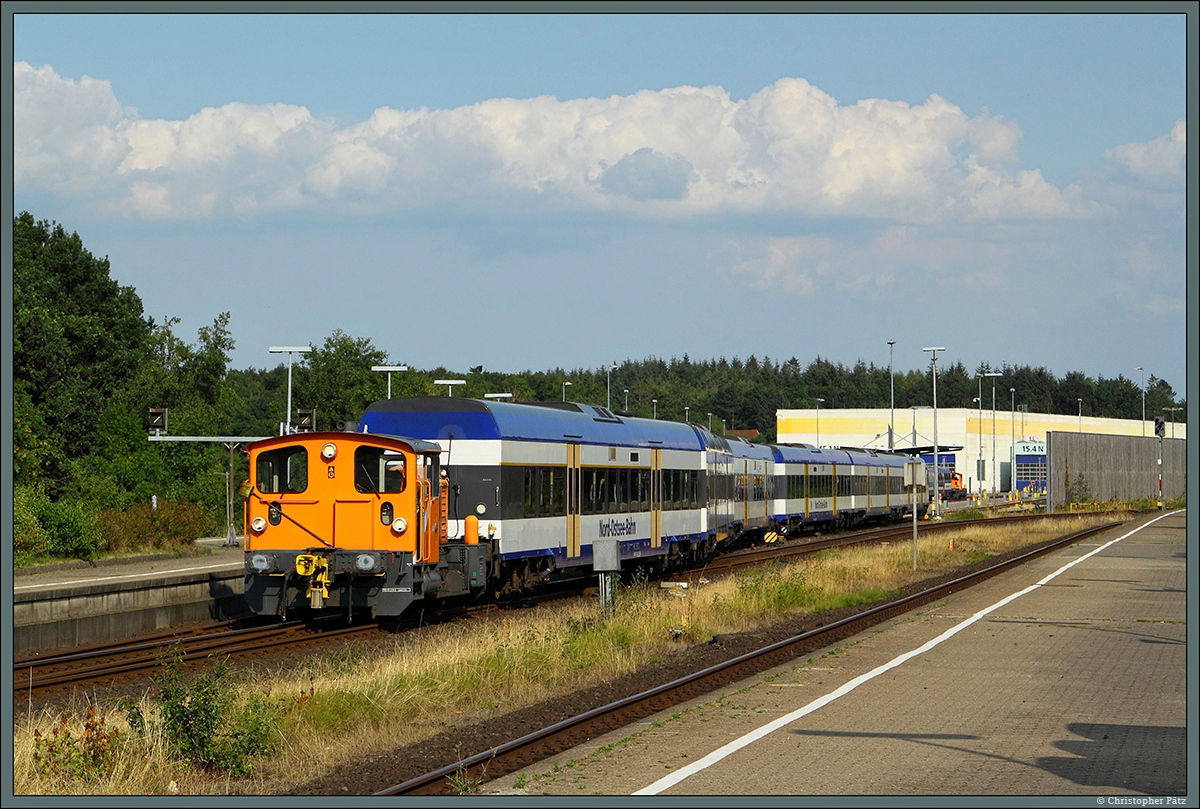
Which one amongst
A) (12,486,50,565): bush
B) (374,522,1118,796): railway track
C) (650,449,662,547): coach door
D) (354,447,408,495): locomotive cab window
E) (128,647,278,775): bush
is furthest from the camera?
(12,486,50,565): bush

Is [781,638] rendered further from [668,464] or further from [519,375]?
[519,375]

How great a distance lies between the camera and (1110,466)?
9019cm

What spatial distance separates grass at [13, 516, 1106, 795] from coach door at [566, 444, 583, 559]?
1305mm

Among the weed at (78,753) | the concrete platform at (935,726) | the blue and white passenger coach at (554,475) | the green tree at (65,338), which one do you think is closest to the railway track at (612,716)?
the concrete platform at (935,726)

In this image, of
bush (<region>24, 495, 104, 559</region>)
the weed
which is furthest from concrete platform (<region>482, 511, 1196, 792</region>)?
bush (<region>24, 495, 104, 559</region>)

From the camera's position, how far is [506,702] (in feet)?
48.0

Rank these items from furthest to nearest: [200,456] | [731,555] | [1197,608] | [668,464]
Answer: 1. [200,456]
2. [731,555]
3. [668,464]
4. [1197,608]

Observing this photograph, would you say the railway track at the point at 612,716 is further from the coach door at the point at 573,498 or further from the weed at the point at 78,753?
the coach door at the point at 573,498

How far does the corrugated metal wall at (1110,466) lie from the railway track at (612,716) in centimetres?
5424

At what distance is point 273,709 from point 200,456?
5763 centimetres

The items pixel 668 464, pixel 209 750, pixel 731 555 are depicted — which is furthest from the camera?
pixel 731 555

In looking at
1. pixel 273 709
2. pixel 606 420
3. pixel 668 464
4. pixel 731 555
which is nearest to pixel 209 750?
pixel 273 709

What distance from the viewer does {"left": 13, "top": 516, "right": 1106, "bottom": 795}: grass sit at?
35.1ft

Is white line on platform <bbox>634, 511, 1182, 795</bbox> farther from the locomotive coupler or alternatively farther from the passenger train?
the locomotive coupler
